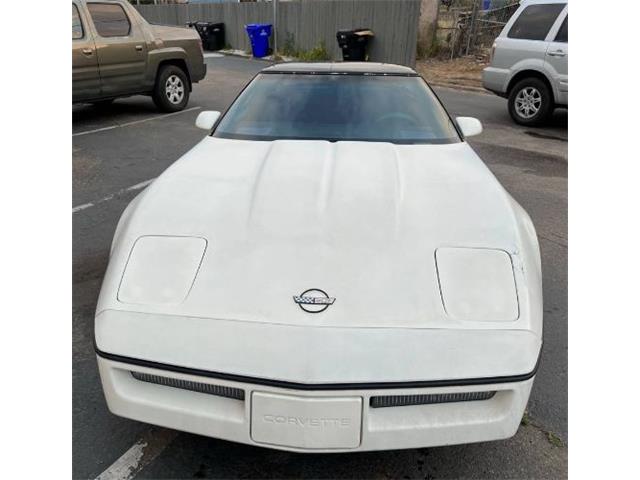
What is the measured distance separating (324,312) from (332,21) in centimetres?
1722

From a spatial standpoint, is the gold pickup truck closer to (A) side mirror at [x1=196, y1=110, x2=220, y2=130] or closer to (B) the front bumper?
(A) side mirror at [x1=196, y1=110, x2=220, y2=130]

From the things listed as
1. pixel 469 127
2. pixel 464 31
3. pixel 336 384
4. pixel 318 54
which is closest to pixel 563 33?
pixel 469 127

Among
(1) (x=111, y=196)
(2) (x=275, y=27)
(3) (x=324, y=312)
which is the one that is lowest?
(1) (x=111, y=196)

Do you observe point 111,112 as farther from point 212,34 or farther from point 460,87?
point 212,34

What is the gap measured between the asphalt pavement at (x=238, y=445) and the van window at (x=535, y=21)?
1918mm

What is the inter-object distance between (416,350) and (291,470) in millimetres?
782

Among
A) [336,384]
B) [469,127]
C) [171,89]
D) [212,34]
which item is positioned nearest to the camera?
[336,384]

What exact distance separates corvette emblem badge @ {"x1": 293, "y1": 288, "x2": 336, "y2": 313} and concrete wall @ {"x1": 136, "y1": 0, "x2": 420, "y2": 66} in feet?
48.3

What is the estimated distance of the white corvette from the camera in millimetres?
1691

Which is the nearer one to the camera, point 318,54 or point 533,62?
point 533,62

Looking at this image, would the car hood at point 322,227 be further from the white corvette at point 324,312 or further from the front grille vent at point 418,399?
the front grille vent at point 418,399

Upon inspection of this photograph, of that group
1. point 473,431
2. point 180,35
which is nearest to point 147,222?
point 473,431

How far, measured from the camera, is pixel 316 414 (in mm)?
1659

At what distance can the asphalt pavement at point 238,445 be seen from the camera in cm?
205
